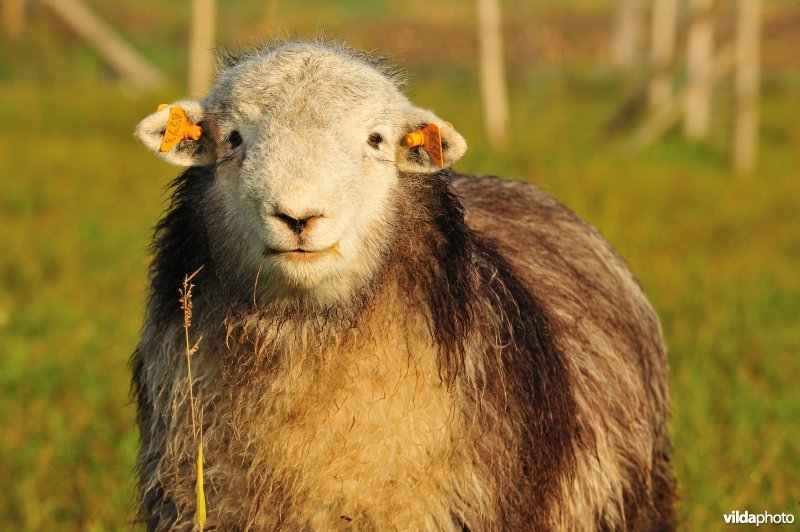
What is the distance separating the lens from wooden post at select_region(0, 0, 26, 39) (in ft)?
57.0

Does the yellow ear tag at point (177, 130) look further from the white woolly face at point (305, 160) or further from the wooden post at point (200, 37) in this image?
the wooden post at point (200, 37)

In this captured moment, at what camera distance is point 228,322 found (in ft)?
9.35

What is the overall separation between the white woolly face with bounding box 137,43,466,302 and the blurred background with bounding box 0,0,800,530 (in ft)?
1.60

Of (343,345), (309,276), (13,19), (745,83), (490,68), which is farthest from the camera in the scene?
(13,19)

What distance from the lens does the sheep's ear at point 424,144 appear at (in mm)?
2895

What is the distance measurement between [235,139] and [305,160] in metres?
0.37

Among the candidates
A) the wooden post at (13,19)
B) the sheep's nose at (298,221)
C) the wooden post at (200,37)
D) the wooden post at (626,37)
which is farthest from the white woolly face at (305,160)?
the wooden post at (626,37)

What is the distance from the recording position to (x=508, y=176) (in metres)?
9.15

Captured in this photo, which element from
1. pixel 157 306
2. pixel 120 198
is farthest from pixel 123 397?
pixel 120 198

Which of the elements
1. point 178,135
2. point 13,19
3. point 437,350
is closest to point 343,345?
point 437,350

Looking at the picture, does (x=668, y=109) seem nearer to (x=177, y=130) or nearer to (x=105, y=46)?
(x=105, y=46)

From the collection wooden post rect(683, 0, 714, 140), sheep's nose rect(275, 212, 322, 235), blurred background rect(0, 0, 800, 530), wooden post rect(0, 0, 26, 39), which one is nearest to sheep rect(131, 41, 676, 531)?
sheep's nose rect(275, 212, 322, 235)

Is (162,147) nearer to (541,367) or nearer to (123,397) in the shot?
(541,367)

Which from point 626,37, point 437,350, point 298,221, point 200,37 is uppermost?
point 626,37
